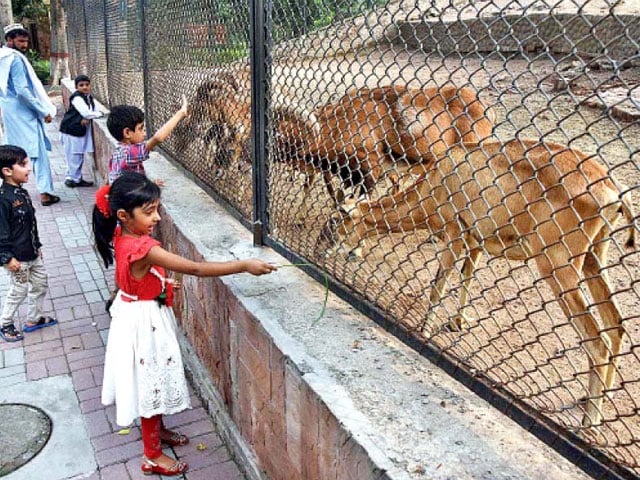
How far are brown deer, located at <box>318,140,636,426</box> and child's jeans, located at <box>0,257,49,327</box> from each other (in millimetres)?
2442

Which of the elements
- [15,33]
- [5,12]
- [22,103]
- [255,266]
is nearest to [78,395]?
[255,266]

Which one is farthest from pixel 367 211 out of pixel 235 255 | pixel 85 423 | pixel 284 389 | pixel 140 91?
pixel 140 91

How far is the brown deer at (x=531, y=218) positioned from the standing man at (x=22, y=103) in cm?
524

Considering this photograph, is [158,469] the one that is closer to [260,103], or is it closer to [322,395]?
[322,395]

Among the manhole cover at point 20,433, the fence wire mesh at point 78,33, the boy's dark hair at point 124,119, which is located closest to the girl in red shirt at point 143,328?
the manhole cover at point 20,433

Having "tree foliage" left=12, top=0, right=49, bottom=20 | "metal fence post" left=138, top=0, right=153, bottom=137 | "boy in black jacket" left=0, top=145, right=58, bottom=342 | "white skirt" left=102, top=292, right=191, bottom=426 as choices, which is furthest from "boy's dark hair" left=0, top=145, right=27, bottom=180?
"tree foliage" left=12, top=0, right=49, bottom=20

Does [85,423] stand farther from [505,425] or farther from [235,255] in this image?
[505,425]

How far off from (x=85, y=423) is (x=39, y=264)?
1.61 metres

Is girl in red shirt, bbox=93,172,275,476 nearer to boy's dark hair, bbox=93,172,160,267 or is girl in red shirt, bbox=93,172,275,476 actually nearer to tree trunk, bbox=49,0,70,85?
boy's dark hair, bbox=93,172,160,267

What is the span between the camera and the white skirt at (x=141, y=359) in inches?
115

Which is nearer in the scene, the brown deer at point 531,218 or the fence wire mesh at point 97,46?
the brown deer at point 531,218

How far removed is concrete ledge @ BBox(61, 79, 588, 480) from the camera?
1803 millimetres

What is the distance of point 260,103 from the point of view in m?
3.16

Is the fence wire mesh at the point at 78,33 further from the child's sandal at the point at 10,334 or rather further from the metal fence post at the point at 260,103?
the metal fence post at the point at 260,103
